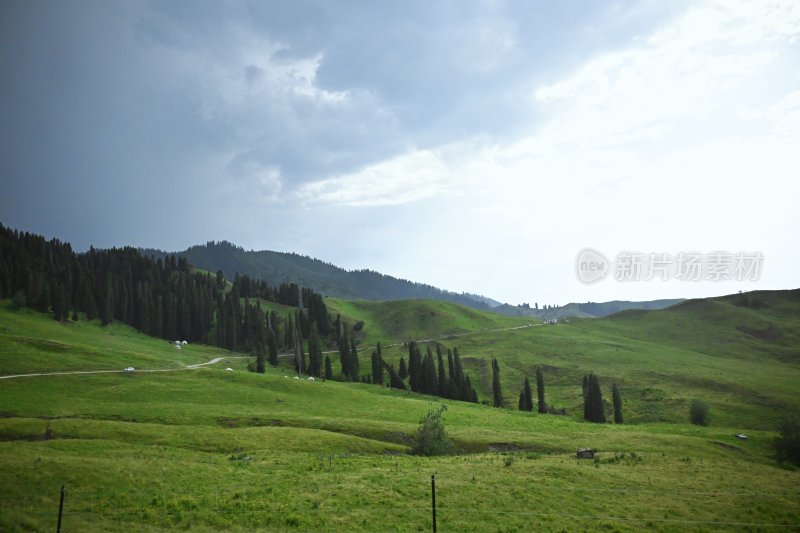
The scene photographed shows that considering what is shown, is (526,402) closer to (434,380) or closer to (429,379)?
(434,380)

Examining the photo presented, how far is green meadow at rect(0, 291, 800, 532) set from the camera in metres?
24.9

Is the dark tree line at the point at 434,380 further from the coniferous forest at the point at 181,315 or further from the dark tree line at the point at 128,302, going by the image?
the dark tree line at the point at 128,302

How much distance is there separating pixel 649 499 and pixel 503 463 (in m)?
11.9

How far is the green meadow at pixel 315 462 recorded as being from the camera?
24.9 meters

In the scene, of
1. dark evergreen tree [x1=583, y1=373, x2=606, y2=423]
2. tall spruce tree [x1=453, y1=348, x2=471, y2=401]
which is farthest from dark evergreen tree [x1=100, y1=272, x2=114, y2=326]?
dark evergreen tree [x1=583, y1=373, x2=606, y2=423]

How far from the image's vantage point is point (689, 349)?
179750 mm

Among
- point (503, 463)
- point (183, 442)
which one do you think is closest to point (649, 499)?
point (503, 463)

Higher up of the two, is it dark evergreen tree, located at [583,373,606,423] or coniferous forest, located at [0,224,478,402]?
coniferous forest, located at [0,224,478,402]

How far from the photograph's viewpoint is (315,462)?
125ft

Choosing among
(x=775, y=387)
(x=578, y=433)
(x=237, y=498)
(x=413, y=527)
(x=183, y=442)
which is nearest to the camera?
(x=413, y=527)

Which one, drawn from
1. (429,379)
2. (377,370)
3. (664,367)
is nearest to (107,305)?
(377,370)

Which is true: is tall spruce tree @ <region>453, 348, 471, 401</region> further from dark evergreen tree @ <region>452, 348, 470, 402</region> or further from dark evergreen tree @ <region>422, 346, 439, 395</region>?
dark evergreen tree @ <region>422, 346, 439, 395</region>

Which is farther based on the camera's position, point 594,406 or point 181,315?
point 181,315

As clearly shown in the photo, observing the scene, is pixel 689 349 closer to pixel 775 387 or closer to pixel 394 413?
pixel 775 387
